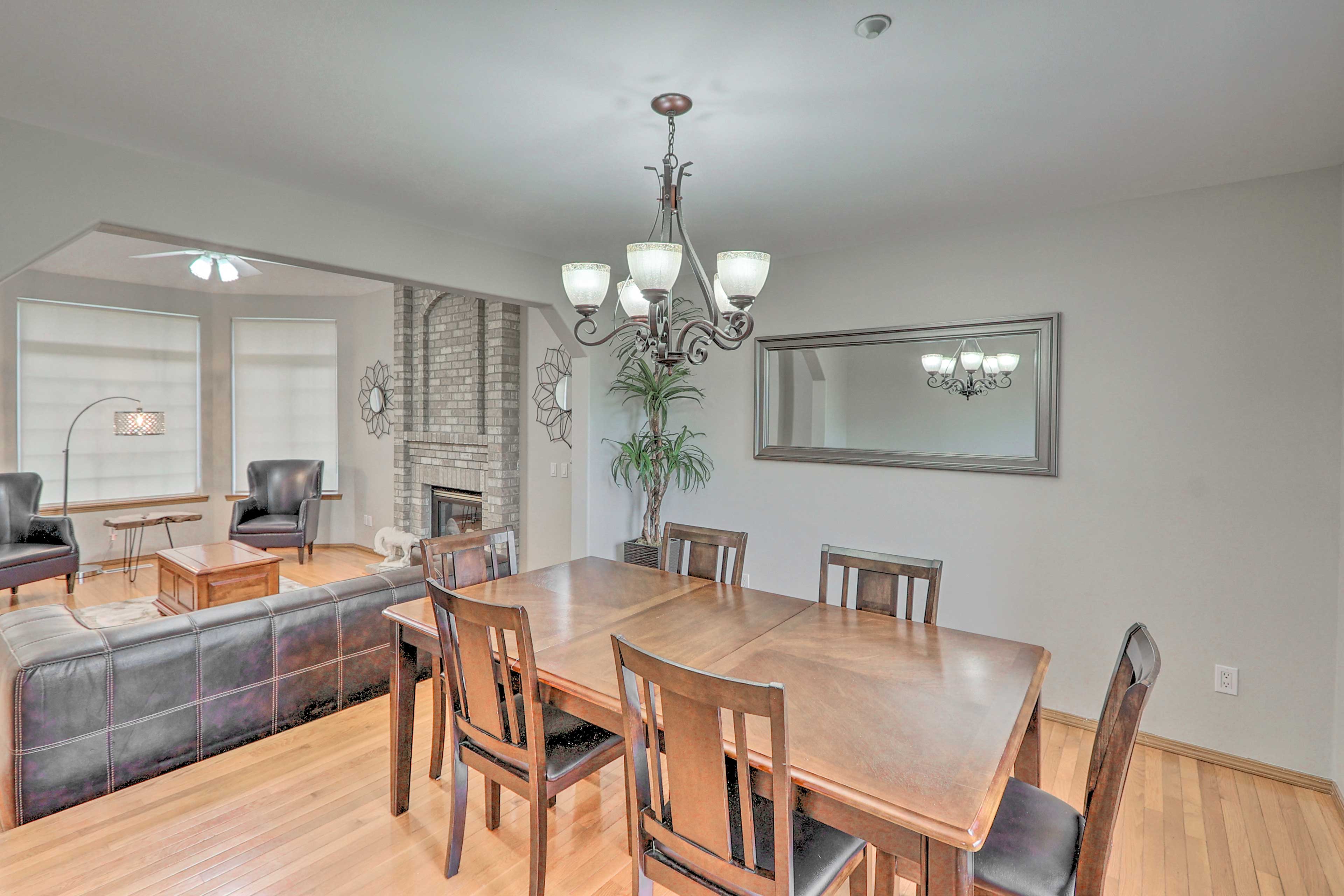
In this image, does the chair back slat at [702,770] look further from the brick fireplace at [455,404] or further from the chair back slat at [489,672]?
the brick fireplace at [455,404]

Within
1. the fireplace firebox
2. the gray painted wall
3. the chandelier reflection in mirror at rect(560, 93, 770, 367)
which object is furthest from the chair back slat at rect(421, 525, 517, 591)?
the fireplace firebox

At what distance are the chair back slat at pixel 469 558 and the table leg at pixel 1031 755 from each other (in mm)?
2050

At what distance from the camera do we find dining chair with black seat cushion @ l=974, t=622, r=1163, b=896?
52.1 inches

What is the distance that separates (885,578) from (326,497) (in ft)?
20.2

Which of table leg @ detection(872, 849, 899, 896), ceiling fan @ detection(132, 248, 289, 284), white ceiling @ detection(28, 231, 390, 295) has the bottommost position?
table leg @ detection(872, 849, 899, 896)

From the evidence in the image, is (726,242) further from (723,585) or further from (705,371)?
(723,585)

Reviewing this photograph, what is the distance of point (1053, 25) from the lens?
1.65 metres

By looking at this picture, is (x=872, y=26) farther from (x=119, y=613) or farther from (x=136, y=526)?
(x=136, y=526)

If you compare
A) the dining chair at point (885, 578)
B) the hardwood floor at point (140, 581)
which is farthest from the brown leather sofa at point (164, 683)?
the hardwood floor at point (140, 581)

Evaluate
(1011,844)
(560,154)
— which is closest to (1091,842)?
(1011,844)

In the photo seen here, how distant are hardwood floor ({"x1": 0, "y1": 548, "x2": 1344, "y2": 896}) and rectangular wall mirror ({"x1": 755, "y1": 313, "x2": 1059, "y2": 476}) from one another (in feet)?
4.90

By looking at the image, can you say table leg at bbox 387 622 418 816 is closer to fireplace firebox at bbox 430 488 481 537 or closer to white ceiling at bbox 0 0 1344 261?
white ceiling at bbox 0 0 1344 261

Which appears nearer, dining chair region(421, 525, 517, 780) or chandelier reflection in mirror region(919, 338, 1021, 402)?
dining chair region(421, 525, 517, 780)

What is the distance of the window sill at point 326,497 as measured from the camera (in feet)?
21.5
